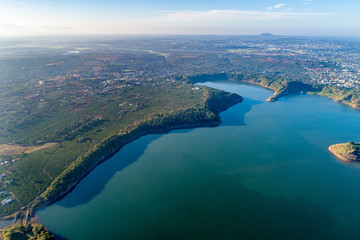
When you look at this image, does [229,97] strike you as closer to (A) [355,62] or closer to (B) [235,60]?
(B) [235,60]

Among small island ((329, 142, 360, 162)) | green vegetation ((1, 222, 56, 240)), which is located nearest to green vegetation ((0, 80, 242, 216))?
green vegetation ((1, 222, 56, 240))

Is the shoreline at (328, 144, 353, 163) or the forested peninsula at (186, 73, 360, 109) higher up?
the forested peninsula at (186, 73, 360, 109)

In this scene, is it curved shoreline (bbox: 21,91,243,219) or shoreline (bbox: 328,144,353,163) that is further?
shoreline (bbox: 328,144,353,163)

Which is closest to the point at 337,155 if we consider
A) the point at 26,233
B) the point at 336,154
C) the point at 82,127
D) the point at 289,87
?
the point at 336,154

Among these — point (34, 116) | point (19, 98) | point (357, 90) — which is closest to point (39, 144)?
point (34, 116)

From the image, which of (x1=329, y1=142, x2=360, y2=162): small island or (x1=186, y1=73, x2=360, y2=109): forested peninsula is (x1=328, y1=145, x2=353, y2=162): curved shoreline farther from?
(x1=186, y1=73, x2=360, y2=109): forested peninsula

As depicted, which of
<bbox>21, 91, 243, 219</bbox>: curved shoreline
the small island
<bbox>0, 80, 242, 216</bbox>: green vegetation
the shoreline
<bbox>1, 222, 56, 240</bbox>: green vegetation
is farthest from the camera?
the shoreline

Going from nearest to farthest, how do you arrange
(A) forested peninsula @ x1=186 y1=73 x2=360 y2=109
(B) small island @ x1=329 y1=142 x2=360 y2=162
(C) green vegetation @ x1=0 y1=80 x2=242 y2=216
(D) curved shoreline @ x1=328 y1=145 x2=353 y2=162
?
(C) green vegetation @ x1=0 y1=80 x2=242 y2=216
(B) small island @ x1=329 y1=142 x2=360 y2=162
(D) curved shoreline @ x1=328 y1=145 x2=353 y2=162
(A) forested peninsula @ x1=186 y1=73 x2=360 y2=109

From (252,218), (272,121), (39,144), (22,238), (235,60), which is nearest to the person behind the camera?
(22,238)
